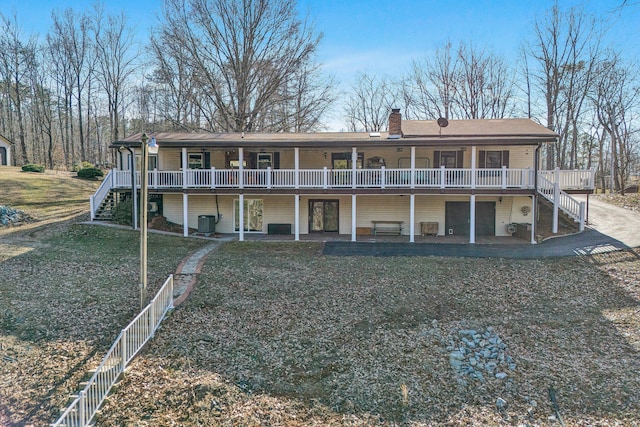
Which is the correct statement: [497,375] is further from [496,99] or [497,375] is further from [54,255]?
[496,99]

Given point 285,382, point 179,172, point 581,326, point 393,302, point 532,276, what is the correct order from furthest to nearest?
point 179,172 → point 532,276 → point 393,302 → point 581,326 → point 285,382

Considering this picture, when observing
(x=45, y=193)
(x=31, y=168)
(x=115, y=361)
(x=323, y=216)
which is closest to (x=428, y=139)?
(x=323, y=216)

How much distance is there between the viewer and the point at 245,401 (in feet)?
21.1

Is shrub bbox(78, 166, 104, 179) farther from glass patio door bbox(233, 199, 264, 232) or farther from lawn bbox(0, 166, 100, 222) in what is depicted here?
glass patio door bbox(233, 199, 264, 232)

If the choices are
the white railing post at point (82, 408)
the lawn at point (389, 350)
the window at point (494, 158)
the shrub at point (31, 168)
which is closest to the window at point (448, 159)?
the window at point (494, 158)

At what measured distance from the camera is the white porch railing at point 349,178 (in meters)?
16.5

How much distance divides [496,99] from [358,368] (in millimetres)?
32846

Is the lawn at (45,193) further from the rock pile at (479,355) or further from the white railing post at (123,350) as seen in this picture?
the rock pile at (479,355)

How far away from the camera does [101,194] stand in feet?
61.6

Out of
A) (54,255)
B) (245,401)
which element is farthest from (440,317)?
(54,255)

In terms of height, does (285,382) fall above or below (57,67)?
below

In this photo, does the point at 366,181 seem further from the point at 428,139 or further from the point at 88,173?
the point at 88,173

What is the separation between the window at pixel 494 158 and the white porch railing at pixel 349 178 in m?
1.58

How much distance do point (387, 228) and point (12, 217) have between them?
706 inches
